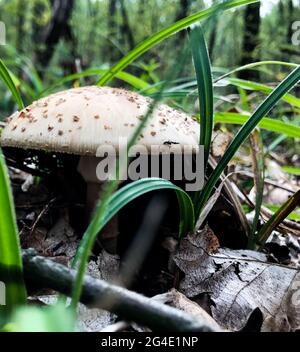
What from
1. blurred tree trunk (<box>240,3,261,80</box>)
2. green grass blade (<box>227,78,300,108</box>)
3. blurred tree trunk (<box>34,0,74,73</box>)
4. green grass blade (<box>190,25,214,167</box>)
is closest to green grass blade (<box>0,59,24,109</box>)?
green grass blade (<box>190,25,214,167</box>)

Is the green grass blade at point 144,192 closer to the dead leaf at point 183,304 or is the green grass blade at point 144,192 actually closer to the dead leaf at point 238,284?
the dead leaf at point 238,284

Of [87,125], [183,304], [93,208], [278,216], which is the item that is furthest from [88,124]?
[278,216]

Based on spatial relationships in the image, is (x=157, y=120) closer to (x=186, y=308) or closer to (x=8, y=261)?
(x=186, y=308)

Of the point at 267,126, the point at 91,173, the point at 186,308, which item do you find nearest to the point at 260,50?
the point at 267,126

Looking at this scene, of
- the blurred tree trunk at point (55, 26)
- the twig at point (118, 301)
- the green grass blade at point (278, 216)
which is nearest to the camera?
the twig at point (118, 301)

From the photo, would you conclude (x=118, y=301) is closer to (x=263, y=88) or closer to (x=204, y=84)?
(x=204, y=84)

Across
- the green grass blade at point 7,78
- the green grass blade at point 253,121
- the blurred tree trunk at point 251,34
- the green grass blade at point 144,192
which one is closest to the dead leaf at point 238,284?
the green grass blade at point 144,192
